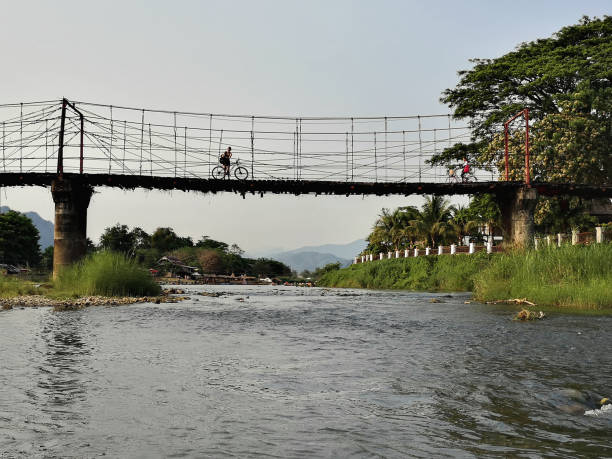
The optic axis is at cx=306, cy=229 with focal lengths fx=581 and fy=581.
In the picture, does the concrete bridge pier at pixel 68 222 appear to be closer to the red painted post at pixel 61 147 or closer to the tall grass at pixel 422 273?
the red painted post at pixel 61 147

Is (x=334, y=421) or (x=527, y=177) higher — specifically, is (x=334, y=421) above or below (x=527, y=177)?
below

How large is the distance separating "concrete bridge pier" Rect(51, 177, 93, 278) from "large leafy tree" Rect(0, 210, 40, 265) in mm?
65475

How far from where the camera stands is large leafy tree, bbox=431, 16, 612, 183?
42.5 metres

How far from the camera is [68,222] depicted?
36.3m

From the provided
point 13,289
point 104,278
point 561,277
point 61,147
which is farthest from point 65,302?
point 561,277

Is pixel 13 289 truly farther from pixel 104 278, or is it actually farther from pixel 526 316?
pixel 526 316

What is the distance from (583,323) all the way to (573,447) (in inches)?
440

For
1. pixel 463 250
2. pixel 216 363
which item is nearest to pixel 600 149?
pixel 463 250

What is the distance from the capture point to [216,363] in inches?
395

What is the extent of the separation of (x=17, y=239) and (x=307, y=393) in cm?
10182

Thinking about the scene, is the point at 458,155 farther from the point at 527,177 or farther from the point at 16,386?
the point at 16,386

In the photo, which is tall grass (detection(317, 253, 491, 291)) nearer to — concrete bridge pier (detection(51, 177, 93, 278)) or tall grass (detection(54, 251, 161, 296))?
tall grass (detection(54, 251, 161, 296))

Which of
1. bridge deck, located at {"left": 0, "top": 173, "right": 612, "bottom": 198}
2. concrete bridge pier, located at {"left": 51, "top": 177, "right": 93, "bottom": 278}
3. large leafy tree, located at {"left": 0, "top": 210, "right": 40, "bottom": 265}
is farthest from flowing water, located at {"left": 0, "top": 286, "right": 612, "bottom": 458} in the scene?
large leafy tree, located at {"left": 0, "top": 210, "right": 40, "bottom": 265}

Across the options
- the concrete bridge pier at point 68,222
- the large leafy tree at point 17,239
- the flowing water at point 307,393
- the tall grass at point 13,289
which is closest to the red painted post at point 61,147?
the concrete bridge pier at point 68,222
